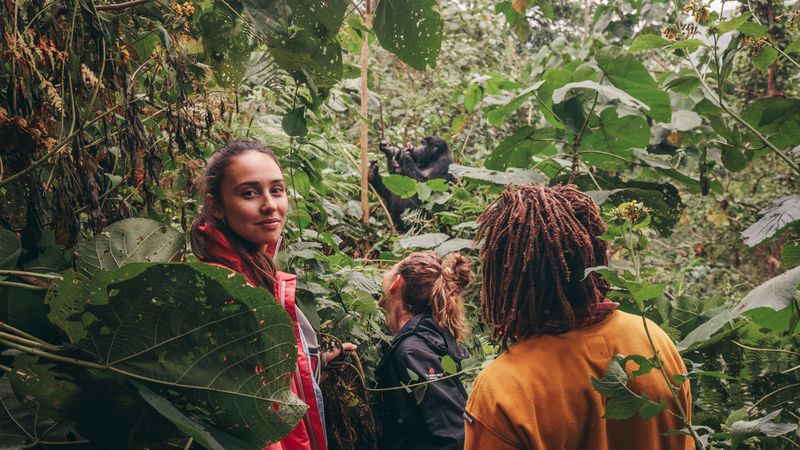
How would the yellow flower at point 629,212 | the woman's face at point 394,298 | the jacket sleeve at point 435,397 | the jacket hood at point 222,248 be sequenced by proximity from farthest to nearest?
1. the woman's face at point 394,298
2. the jacket sleeve at point 435,397
3. the jacket hood at point 222,248
4. the yellow flower at point 629,212

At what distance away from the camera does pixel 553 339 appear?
1484 mm

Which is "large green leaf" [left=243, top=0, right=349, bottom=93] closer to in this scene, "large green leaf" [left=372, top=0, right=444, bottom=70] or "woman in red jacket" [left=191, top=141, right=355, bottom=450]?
"large green leaf" [left=372, top=0, right=444, bottom=70]

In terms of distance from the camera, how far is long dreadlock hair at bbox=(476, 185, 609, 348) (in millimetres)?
1499

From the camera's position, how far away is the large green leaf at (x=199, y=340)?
Answer: 95cm

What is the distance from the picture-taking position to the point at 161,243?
4.56 ft

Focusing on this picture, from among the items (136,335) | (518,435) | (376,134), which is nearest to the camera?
(136,335)

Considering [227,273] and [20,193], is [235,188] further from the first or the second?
[227,273]

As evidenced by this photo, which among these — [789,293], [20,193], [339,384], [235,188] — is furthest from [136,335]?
[339,384]

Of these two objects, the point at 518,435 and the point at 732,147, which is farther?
the point at 732,147

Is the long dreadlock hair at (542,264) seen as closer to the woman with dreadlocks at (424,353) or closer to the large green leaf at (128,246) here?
the large green leaf at (128,246)

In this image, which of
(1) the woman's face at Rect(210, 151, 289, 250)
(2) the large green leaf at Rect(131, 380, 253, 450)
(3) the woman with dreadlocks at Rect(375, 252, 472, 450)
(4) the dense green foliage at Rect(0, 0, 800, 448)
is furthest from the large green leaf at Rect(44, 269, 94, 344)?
(3) the woman with dreadlocks at Rect(375, 252, 472, 450)

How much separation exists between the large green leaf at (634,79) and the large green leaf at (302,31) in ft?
5.64

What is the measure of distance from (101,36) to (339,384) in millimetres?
1438

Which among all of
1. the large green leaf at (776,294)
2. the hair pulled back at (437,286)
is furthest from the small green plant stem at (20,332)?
the hair pulled back at (437,286)
